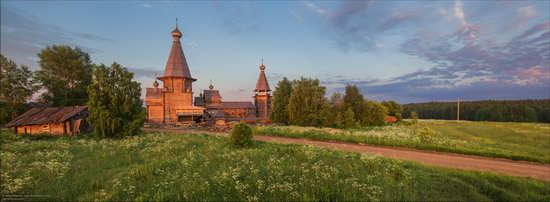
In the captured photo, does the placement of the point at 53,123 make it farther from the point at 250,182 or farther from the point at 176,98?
the point at 250,182

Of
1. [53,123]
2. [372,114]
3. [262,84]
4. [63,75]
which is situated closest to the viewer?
[53,123]

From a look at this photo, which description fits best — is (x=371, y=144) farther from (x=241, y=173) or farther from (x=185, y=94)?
(x=185, y=94)

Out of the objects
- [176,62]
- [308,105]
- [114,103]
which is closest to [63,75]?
[176,62]

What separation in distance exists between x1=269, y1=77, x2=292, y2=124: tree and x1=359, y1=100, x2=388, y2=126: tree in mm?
14027

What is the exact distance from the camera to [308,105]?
3806cm

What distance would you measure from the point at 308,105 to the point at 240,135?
923 inches

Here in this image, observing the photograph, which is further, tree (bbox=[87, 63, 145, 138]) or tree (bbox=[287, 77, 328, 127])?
tree (bbox=[287, 77, 328, 127])

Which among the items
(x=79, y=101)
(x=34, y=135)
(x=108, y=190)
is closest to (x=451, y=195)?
(x=108, y=190)

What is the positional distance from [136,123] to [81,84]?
30960 mm

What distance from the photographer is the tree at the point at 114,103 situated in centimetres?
2083

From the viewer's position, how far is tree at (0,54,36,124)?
34281 mm

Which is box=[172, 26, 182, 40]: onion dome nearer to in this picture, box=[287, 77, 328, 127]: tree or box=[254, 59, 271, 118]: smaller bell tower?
box=[254, 59, 271, 118]: smaller bell tower

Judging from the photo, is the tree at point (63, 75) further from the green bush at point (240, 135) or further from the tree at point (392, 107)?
the tree at point (392, 107)

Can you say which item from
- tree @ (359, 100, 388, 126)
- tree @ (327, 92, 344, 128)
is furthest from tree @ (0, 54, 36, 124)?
tree @ (359, 100, 388, 126)
